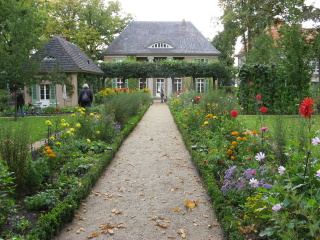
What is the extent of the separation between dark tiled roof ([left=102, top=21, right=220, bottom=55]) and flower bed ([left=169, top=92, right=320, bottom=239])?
3146 cm

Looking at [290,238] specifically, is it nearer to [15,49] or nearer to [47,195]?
[47,195]

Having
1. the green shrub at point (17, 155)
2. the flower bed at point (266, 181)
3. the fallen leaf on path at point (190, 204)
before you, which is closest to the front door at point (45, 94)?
the flower bed at point (266, 181)

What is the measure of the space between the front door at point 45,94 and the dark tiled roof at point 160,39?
15.0m

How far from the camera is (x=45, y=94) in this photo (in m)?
24.1

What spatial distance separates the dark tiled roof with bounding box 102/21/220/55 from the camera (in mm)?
38344

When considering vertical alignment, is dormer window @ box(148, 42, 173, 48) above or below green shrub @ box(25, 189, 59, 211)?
above

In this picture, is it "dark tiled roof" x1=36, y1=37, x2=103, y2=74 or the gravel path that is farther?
"dark tiled roof" x1=36, y1=37, x2=103, y2=74

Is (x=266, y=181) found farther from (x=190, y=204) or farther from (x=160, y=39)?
(x=160, y=39)

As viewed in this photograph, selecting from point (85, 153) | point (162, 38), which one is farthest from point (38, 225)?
point (162, 38)

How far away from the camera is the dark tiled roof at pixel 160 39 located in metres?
38.3

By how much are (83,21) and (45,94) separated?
16.2 m

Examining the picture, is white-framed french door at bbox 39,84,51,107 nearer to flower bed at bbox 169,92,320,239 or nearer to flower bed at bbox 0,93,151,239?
flower bed at bbox 0,93,151,239

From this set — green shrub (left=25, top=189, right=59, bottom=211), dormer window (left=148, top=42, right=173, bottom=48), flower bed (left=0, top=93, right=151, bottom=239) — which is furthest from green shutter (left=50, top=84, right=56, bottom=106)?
green shrub (left=25, top=189, right=59, bottom=211)

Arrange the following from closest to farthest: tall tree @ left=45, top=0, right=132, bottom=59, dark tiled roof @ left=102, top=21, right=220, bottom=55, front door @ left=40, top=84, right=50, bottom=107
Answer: front door @ left=40, top=84, right=50, bottom=107 → tall tree @ left=45, top=0, right=132, bottom=59 → dark tiled roof @ left=102, top=21, right=220, bottom=55
